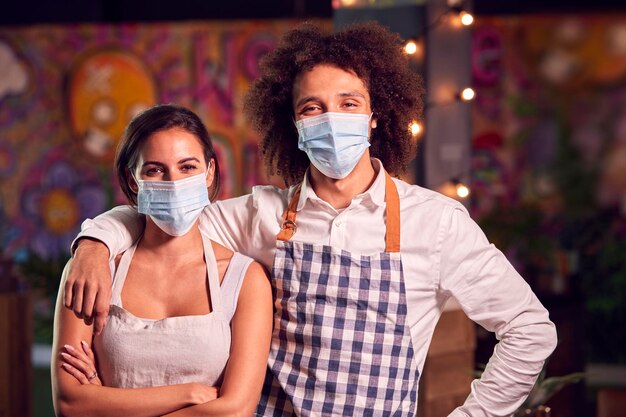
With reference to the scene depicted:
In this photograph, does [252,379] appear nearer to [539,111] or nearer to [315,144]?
[315,144]

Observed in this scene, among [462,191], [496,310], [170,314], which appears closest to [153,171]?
[170,314]

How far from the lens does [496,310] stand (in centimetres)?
244

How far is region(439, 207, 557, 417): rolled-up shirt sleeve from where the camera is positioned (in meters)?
2.41

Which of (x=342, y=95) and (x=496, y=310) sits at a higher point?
(x=342, y=95)

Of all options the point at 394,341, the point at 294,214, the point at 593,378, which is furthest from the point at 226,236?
the point at 593,378

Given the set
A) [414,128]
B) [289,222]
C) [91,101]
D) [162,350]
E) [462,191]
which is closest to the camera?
[162,350]

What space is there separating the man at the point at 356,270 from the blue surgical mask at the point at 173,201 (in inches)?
5.6

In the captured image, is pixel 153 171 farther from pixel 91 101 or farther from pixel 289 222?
pixel 91 101

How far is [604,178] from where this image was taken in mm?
6836

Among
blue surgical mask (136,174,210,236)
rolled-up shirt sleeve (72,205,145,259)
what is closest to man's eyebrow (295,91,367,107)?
blue surgical mask (136,174,210,236)

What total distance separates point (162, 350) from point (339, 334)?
463mm

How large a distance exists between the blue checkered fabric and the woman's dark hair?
0.37 m

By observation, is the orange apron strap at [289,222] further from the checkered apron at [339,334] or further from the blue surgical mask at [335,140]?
the blue surgical mask at [335,140]

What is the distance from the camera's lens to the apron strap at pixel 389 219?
2404 mm
